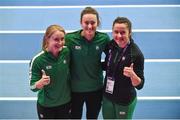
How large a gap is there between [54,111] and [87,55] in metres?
0.76

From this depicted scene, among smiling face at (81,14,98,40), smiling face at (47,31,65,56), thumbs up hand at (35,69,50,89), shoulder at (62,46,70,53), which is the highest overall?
smiling face at (81,14,98,40)

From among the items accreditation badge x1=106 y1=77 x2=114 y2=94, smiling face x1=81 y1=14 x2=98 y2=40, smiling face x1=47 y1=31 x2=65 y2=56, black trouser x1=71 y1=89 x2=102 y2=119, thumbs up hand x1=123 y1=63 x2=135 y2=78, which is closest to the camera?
thumbs up hand x1=123 y1=63 x2=135 y2=78

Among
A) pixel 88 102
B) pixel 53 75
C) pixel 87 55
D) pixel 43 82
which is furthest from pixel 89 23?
pixel 88 102

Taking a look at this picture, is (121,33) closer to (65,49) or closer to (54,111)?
(65,49)

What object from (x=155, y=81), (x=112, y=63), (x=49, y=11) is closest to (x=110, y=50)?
(x=112, y=63)

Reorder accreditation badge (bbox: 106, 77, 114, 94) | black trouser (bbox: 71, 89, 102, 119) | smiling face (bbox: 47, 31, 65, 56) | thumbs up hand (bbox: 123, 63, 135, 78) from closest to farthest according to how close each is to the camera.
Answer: thumbs up hand (bbox: 123, 63, 135, 78), smiling face (bbox: 47, 31, 65, 56), accreditation badge (bbox: 106, 77, 114, 94), black trouser (bbox: 71, 89, 102, 119)

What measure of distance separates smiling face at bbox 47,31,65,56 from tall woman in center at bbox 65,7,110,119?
0.22 m

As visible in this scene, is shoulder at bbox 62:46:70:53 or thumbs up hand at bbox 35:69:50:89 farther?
shoulder at bbox 62:46:70:53

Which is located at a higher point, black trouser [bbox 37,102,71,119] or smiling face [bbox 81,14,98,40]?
smiling face [bbox 81,14,98,40]

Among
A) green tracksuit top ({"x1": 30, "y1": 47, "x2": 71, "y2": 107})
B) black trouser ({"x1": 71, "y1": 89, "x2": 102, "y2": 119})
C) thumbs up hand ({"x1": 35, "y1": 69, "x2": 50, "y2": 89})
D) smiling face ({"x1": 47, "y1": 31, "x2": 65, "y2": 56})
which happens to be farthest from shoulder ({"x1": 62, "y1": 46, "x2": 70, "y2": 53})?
black trouser ({"x1": 71, "y1": 89, "x2": 102, "y2": 119})

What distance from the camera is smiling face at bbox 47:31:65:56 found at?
4.00 metres

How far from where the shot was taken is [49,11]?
9828 millimetres

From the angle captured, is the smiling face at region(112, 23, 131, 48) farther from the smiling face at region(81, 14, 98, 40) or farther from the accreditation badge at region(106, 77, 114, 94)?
the accreditation badge at region(106, 77, 114, 94)

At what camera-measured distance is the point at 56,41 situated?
402 cm
